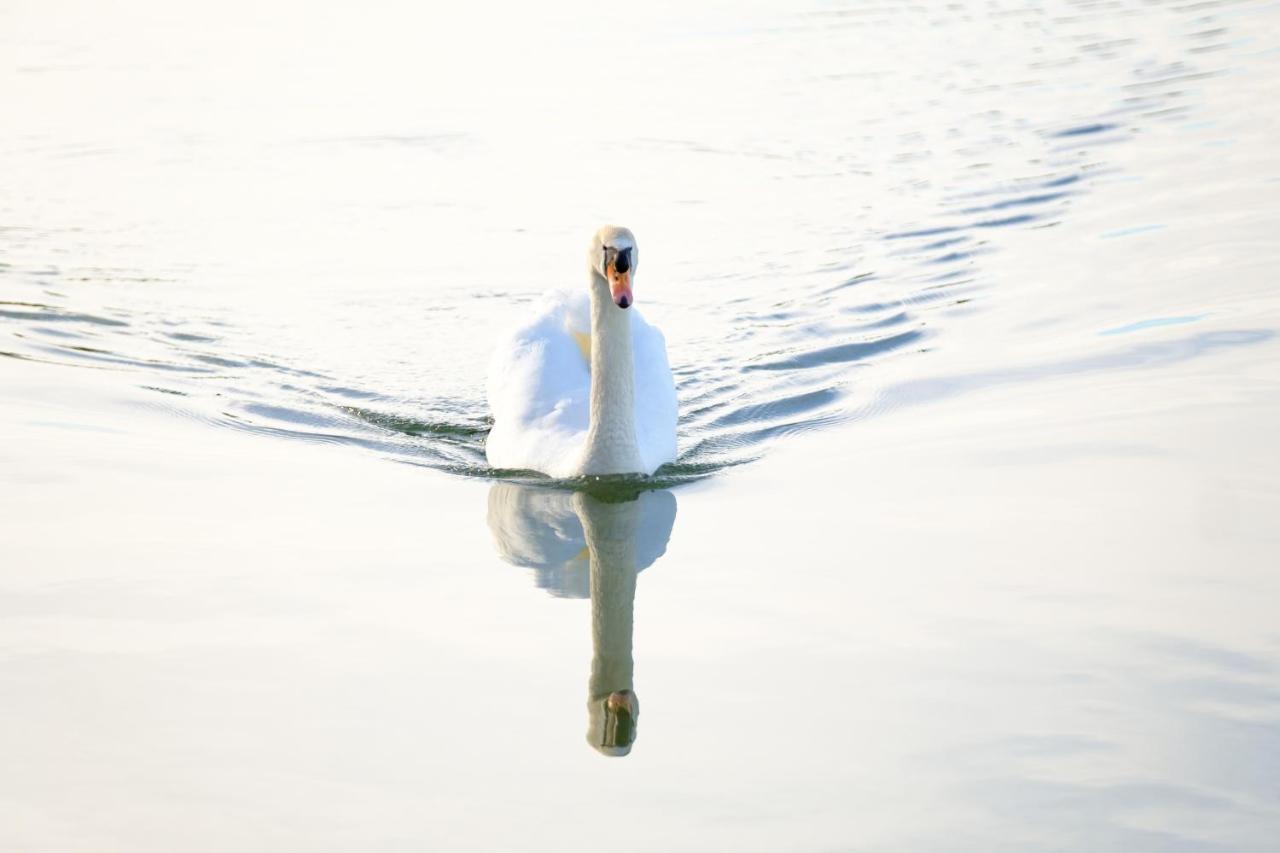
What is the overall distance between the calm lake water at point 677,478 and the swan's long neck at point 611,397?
22 centimetres

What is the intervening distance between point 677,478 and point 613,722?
137 inches

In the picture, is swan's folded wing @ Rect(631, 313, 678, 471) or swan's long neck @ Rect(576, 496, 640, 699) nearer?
swan's long neck @ Rect(576, 496, 640, 699)

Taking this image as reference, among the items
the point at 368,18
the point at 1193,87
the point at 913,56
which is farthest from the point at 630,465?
the point at 368,18

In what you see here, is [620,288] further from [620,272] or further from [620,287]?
[620,272]

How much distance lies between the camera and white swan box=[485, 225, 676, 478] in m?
9.34

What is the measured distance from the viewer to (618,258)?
8.86 meters

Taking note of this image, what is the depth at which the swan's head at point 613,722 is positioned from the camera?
6219mm

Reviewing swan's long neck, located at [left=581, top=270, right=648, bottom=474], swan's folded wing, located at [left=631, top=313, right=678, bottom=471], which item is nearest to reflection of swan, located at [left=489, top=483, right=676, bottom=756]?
swan's long neck, located at [left=581, top=270, right=648, bottom=474]

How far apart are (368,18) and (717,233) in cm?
1218

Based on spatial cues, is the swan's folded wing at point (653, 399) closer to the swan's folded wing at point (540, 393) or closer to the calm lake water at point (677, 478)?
the calm lake water at point (677, 478)

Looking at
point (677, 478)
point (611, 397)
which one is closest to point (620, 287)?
point (611, 397)

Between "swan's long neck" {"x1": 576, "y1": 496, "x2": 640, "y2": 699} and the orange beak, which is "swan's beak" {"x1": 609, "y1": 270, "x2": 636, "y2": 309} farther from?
"swan's long neck" {"x1": 576, "y1": 496, "x2": 640, "y2": 699}

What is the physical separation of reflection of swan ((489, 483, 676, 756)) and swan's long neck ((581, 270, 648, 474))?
200 mm

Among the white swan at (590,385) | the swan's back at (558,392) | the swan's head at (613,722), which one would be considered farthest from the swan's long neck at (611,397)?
the swan's head at (613,722)
